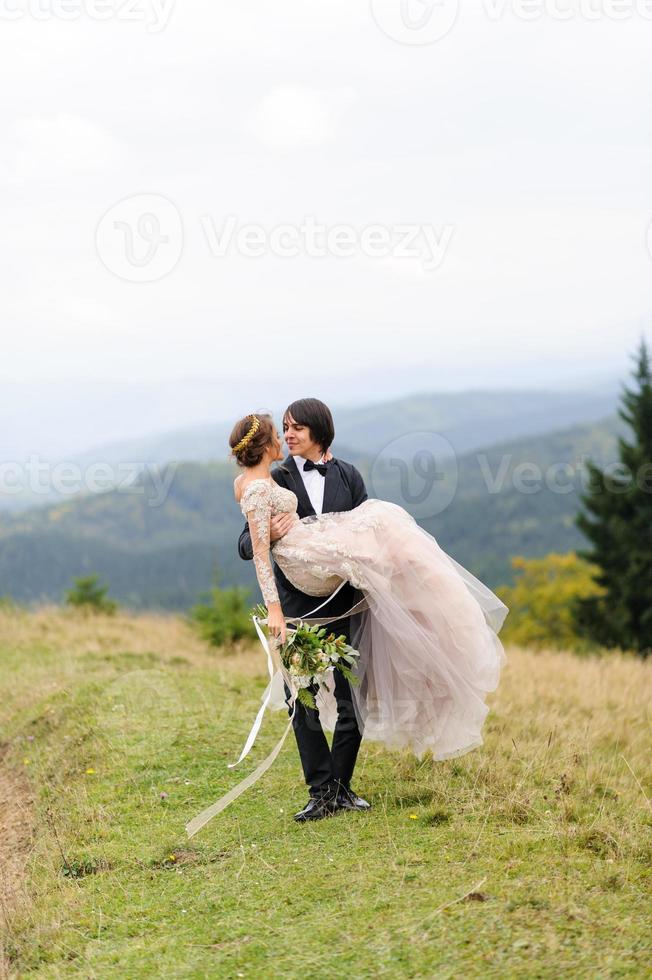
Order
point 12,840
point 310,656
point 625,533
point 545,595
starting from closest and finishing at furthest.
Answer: point 310,656, point 12,840, point 625,533, point 545,595

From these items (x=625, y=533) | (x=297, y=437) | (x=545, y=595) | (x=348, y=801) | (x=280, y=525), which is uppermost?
(x=297, y=437)

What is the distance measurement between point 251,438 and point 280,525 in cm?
62

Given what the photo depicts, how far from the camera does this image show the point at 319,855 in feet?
20.6

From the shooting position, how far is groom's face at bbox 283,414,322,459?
6699 mm

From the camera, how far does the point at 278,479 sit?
6996 millimetres

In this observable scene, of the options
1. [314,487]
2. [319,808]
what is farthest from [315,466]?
A: [319,808]

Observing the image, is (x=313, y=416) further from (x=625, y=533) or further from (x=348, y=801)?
(x=625, y=533)

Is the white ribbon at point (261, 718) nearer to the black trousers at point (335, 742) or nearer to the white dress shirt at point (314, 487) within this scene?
the black trousers at point (335, 742)

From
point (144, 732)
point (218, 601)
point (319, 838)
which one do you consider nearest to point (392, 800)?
point (319, 838)

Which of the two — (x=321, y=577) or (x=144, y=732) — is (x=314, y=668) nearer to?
(x=321, y=577)

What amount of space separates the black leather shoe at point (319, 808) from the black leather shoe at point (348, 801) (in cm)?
5

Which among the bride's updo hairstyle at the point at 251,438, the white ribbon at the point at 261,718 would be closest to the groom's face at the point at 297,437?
the bride's updo hairstyle at the point at 251,438

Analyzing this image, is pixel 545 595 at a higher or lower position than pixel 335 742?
lower

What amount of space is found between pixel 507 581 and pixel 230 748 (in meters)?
120
